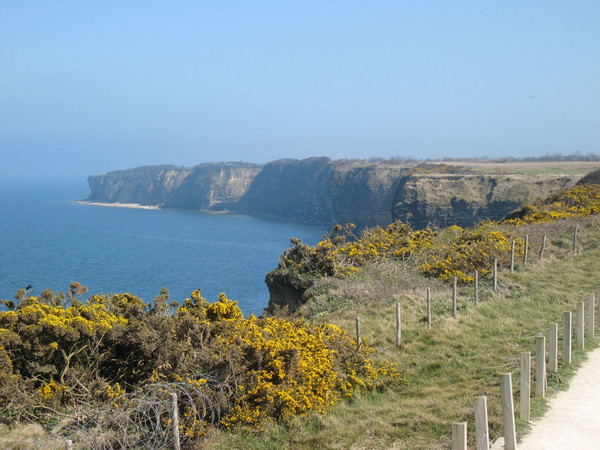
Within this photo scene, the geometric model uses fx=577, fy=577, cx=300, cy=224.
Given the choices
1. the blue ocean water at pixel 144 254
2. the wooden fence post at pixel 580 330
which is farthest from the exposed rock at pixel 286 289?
the wooden fence post at pixel 580 330

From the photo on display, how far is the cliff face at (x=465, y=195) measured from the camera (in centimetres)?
7262

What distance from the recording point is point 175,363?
950 cm

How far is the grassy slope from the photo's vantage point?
26.8ft

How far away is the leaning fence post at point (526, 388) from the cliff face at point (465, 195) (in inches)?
2475

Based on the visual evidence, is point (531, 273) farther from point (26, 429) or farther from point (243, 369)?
point (26, 429)

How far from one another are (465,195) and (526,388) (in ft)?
243

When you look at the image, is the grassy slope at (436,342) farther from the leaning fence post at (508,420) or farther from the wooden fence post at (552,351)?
the leaning fence post at (508,420)

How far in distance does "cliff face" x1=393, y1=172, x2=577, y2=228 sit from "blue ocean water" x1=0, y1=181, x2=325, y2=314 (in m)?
20.2

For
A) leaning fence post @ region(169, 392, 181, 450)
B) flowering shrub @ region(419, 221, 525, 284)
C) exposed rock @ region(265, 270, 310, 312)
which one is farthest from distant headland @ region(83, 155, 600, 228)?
leaning fence post @ region(169, 392, 181, 450)

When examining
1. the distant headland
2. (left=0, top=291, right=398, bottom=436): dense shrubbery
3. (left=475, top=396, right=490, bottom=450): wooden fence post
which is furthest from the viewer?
the distant headland

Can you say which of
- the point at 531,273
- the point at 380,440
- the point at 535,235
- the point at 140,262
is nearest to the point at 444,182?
the point at 140,262

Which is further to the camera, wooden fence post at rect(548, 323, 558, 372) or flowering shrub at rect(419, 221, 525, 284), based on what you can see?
flowering shrub at rect(419, 221, 525, 284)

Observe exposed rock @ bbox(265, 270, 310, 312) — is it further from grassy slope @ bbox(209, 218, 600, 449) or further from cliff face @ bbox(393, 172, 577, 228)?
cliff face @ bbox(393, 172, 577, 228)

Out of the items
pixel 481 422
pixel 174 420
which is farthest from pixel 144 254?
pixel 481 422
